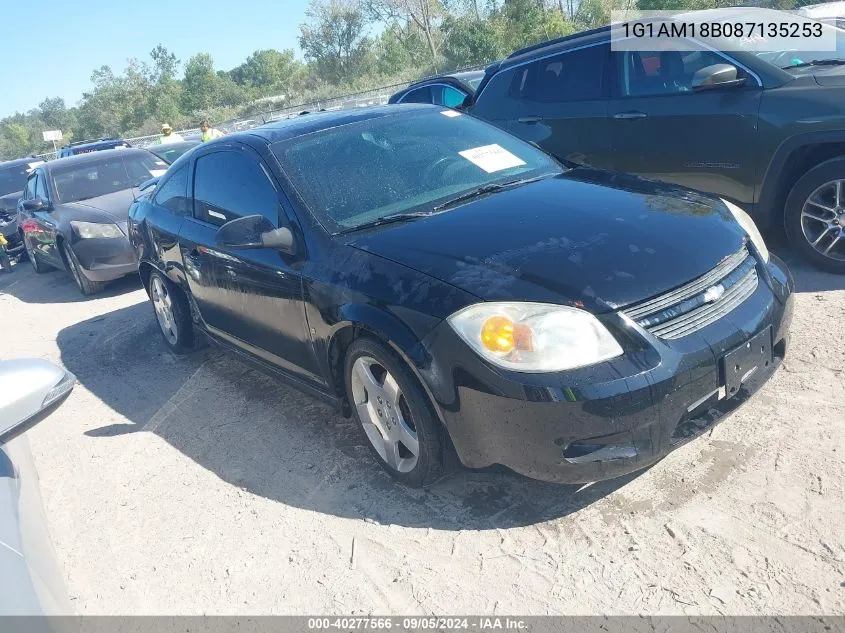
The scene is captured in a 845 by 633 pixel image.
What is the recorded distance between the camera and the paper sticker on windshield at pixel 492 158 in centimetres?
405

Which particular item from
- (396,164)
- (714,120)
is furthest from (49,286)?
(714,120)

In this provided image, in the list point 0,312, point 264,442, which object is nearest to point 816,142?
point 264,442

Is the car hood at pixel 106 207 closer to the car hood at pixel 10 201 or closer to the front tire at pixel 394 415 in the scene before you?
the car hood at pixel 10 201

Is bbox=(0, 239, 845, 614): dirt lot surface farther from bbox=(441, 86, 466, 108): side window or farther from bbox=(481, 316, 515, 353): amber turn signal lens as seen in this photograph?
bbox=(441, 86, 466, 108): side window

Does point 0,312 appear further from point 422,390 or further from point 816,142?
point 816,142

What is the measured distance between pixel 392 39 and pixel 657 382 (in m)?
68.9

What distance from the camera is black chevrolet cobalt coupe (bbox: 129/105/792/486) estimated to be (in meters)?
2.66

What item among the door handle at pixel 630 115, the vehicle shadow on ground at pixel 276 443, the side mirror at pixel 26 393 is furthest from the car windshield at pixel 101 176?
the side mirror at pixel 26 393

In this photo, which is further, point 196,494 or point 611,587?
point 196,494

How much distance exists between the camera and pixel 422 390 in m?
2.96

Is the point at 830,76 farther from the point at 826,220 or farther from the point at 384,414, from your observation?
the point at 384,414

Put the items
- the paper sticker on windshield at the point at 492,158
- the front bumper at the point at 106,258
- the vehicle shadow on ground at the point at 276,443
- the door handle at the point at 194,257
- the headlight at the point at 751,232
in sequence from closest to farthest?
the vehicle shadow on ground at the point at 276,443, the headlight at the point at 751,232, the paper sticker on windshield at the point at 492,158, the door handle at the point at 194,257, the front bumper at the point at 106,258

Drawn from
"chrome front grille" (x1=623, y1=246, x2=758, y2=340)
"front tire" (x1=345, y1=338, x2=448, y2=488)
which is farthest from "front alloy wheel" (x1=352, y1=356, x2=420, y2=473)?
"chrome front grille" (x1=623, y1=246, x2=758, y2=340)

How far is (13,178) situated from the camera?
615 inches
